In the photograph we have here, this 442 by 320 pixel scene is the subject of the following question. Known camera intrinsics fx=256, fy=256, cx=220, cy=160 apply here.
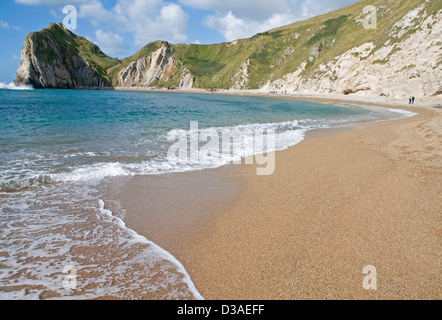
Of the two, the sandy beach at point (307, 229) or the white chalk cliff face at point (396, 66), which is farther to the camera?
the white chalk cliff face at point (396, 66)

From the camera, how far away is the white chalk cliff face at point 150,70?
140 metres

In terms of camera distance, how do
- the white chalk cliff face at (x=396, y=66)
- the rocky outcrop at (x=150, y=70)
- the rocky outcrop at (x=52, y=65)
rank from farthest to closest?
the rocky outcrop at (x=150, y=70), the rocky outcrop at (x=52, y=65), the white chalk cliff face at (x=396, y=66)

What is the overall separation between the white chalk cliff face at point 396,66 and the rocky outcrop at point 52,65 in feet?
358

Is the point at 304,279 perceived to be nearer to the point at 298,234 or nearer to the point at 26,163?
the point at 298,234

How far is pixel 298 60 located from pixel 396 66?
44.5m

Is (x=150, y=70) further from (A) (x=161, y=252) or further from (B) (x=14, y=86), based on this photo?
(A) (x=161, y=252)

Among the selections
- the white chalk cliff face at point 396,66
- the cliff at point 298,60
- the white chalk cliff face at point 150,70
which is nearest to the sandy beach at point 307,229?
the white chalk cliff face at point 396,66

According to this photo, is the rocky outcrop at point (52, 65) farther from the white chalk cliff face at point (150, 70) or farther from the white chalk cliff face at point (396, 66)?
the white chalk cliff face at point (396, 66)

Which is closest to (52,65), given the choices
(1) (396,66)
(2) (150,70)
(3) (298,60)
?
(2) (150,70)

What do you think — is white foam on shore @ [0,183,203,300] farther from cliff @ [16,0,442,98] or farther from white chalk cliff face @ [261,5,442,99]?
cliff @ [16,0,442,98]

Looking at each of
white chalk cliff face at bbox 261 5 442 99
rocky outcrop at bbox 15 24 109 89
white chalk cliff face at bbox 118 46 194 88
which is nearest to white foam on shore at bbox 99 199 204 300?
white chalk cliff face at bbox 261 5 442 99

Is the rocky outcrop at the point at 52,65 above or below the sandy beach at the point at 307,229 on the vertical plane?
A: above

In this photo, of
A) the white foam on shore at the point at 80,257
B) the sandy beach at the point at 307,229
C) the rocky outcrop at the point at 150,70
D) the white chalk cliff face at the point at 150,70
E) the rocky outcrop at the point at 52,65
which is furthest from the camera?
the rocky outcrop at the point at 150,70
